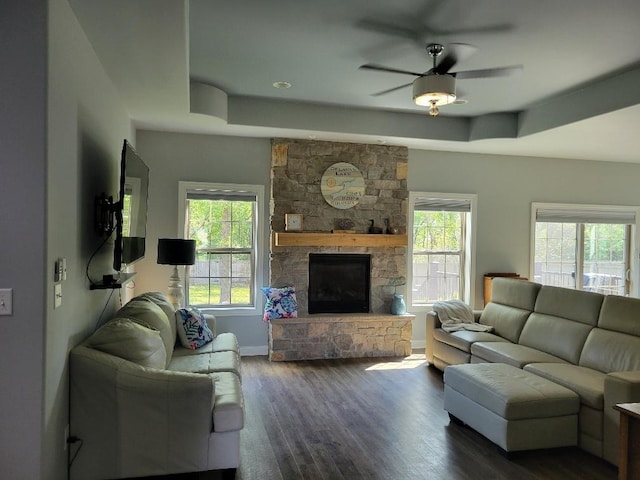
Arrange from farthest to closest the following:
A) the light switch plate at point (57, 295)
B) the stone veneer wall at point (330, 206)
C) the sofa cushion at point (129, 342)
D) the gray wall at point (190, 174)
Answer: the stone veneer wall at point (330, 206)
the gray wall at point (190, 174)
the sofa cushion at point (129, 342)
the light switch plate at point (57, 295)

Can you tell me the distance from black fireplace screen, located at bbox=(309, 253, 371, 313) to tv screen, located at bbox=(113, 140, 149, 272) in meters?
2.29

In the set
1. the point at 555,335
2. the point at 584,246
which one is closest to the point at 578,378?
the point at 555,335

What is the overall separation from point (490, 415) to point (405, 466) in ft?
2.32

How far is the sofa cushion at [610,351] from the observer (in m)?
3.46

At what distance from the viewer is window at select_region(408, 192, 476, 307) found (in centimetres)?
627

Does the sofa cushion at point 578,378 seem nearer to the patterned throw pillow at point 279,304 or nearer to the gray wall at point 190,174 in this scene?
the patterned throw pillow at point 279,304

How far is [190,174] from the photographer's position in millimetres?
5418

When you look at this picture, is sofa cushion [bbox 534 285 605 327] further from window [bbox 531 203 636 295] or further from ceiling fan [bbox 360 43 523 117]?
window [bbox 531 203 636 295]

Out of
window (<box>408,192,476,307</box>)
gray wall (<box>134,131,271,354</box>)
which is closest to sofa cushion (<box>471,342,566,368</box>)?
window (<box>408,192,476,307</box>)

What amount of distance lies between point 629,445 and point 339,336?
344cm

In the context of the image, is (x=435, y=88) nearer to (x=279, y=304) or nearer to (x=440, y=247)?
(x=279, y=304)

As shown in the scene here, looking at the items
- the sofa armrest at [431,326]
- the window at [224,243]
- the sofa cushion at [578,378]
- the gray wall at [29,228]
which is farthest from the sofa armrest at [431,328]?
the gray wall at [29,228]

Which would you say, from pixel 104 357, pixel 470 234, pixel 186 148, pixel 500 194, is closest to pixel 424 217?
pixel 470 234

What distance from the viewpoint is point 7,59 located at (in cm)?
203
